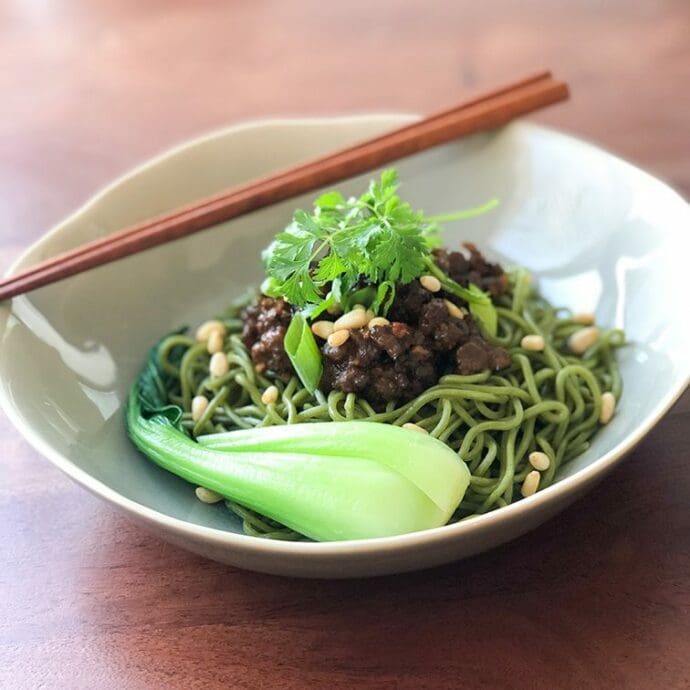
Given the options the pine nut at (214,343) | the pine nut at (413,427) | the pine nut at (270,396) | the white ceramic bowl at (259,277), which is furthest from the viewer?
the pine nut at (214,343)

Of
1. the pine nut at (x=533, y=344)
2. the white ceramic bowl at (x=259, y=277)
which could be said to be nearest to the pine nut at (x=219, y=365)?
the white ceramic bowl at (x=259, y=277)

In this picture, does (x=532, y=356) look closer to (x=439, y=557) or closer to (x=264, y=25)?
(x=439, y=557)

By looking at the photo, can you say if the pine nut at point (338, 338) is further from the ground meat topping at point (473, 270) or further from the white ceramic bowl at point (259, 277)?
Result: the white ceramic bowl at point (259, 277)

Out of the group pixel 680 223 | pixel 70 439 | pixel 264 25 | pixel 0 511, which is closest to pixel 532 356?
pixel 680 223

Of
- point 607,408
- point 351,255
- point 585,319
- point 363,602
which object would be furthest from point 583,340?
point 363,602

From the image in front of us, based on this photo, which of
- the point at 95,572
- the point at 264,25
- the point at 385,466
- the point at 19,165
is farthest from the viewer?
the point at 264,25

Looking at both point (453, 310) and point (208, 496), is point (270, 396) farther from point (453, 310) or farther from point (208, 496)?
point (453, 310)
